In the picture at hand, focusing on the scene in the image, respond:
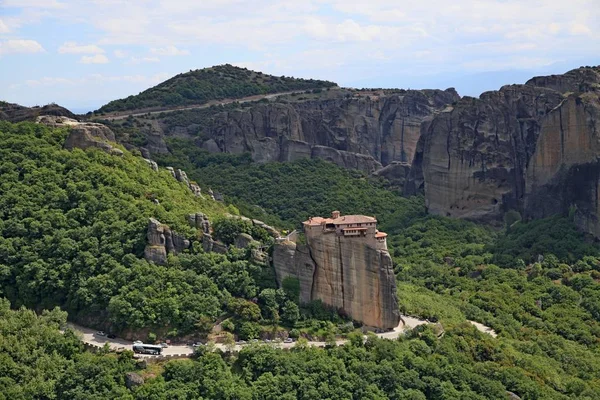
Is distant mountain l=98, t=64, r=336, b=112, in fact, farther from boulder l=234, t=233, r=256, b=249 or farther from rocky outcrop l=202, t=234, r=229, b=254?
rocky outcrop l=202, t=234, r=229, b=254

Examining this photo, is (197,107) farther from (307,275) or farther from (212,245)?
(307,275)

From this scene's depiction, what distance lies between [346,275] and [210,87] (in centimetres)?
10512

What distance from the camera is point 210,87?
170 metres

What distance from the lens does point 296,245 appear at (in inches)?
2803

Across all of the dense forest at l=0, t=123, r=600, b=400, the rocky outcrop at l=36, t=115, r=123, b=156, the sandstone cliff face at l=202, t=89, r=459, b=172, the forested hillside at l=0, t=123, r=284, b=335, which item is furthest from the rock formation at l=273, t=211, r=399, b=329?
the sandstone cliff face at l=202, t=89, r=459, b=172

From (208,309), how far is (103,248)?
9.52 m

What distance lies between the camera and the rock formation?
69.5 meters

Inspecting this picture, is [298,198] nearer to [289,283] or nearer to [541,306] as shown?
[541,306]

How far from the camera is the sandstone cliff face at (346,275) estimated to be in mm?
69500

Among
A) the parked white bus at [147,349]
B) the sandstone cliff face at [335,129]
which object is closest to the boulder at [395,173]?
the sandstone cliff face at [335,129]

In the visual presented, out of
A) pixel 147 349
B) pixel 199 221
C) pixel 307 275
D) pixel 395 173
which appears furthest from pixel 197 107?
pixel 147 349

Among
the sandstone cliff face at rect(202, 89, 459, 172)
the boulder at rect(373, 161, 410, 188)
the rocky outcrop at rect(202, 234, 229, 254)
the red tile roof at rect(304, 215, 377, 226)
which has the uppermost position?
the sandstone cliff face at rect(202, 89, 459, 172)

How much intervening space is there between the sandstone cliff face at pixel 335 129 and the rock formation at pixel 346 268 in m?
68.3

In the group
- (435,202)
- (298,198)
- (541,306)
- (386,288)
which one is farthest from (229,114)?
(386,288)
